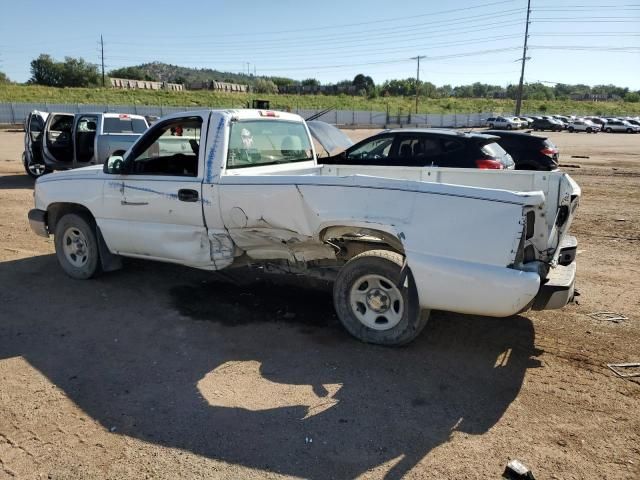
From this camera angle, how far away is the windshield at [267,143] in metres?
5.19

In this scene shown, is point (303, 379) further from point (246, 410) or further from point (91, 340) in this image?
point (91, 340)

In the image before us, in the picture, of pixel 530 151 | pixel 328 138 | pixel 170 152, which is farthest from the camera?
pixel 530 151

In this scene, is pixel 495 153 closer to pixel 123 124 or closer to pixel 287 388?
pixel 287 388

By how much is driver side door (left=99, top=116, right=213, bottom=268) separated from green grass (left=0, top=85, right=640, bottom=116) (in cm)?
3919

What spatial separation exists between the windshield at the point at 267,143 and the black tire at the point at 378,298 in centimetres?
163

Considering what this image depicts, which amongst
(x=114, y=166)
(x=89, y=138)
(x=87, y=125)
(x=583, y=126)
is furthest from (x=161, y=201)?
(x=583, y=126)

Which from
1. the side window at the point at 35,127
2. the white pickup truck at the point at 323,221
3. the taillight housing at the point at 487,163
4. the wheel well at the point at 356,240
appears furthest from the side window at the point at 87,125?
the wheel well at the point at 356,240

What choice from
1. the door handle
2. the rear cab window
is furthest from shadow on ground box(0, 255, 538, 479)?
the rear cab window

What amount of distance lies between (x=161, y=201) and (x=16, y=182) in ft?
36.9

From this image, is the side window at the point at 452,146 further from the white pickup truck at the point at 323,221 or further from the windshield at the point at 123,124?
the windshield at the point at 123,124

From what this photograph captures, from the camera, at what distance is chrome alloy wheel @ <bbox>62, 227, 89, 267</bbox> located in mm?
6070

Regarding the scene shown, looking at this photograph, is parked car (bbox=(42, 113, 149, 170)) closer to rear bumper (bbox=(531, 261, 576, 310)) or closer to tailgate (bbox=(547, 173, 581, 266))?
tailgate (bbox=(547, 173, 581, 266))

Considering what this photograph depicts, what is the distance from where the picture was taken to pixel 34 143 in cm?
1429

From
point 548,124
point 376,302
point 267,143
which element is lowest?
point 376,302
